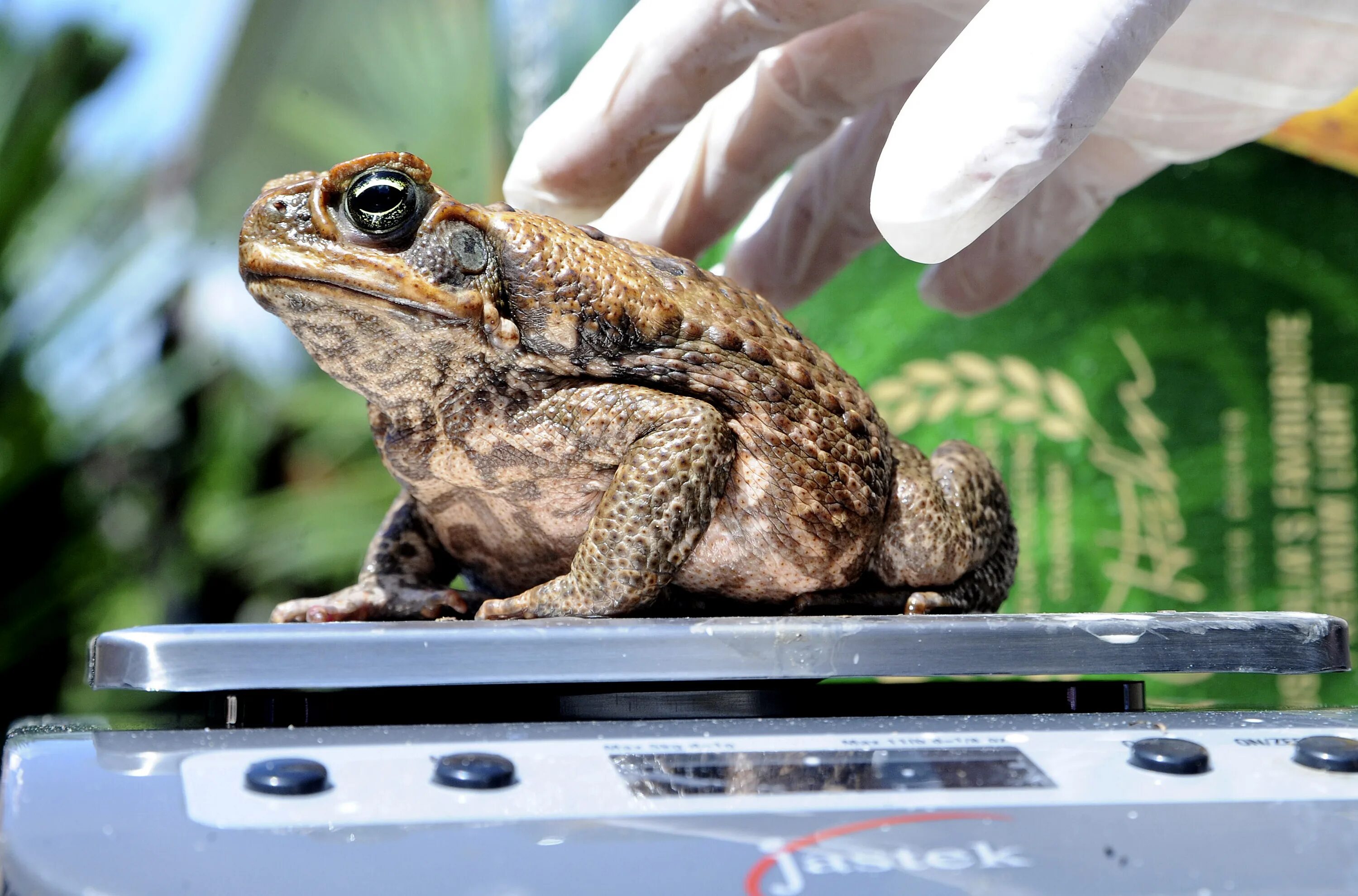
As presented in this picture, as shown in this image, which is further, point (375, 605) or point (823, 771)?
point (375, 605)

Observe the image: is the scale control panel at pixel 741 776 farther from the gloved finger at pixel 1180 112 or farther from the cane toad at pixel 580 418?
the gloved finger at pixel 1180 112

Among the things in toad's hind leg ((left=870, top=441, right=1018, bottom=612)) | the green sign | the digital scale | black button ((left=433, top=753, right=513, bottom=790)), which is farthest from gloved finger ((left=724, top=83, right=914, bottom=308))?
black button ((left=433, top=753, right=513, bottom=790))

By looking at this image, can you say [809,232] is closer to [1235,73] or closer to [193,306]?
[1235,73]

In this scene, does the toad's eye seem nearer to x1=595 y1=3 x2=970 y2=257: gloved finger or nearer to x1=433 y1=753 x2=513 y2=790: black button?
x1=433 y1=753 x2=513 y2=790: black button

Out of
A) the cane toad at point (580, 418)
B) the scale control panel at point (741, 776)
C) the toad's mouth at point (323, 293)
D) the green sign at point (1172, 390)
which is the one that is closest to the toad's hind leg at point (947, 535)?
the cane toad at point (580, 418)

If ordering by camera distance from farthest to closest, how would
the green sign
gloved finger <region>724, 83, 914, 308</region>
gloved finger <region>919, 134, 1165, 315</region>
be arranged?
the green sign → gloved finger <region>724, 83, 914, 308</region> → gloved finger <region>919, 134, 1165, 315</region>

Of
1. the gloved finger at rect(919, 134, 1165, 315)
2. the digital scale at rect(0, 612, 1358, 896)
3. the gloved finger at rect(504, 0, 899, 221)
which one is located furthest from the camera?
the gloved finger at rect(919, 134, 1165, 315)

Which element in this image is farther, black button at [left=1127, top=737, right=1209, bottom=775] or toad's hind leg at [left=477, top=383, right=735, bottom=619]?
toad's hind leg at [left=477, top=383, right=735, bottom=619]

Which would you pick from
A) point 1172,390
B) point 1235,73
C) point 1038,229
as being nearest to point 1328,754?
point 1235,73
